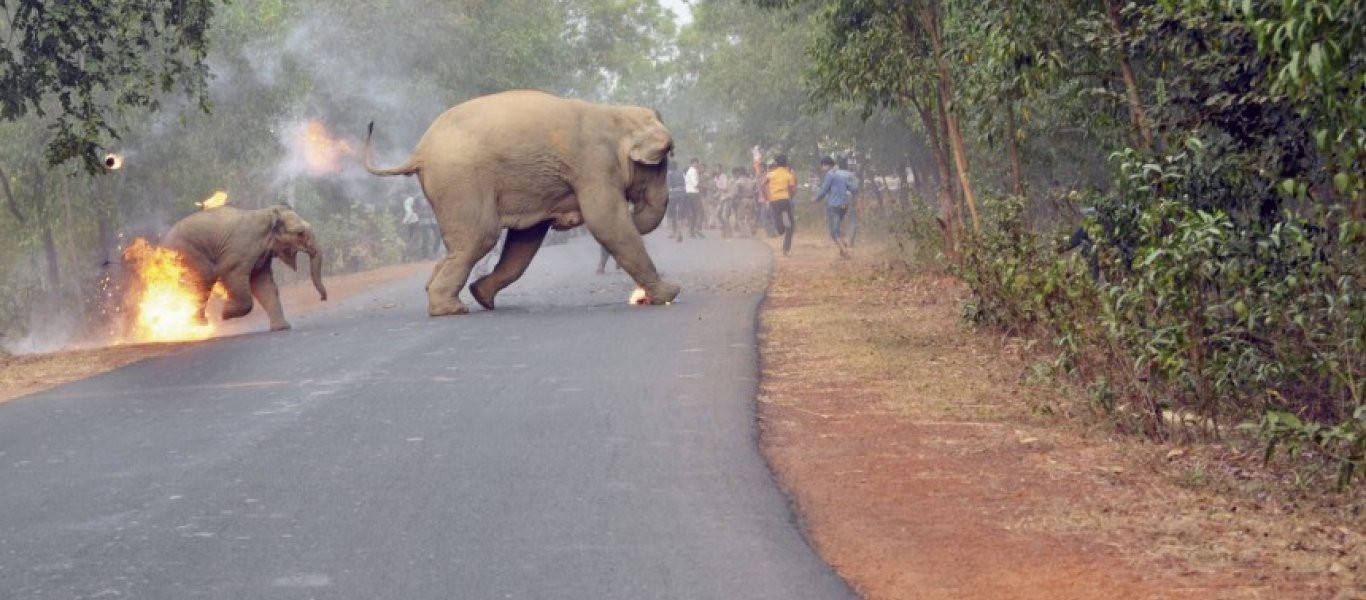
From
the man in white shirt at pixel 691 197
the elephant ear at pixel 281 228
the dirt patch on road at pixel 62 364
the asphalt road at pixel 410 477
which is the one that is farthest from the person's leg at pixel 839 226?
the asphalt road at pixel 410 477

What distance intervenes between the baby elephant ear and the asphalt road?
366 centimetres

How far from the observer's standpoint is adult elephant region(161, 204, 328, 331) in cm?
1794

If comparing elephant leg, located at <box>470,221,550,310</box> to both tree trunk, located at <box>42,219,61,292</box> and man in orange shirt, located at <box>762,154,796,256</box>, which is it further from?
man in orange shirt, located at <box>762,154,796,256</box>

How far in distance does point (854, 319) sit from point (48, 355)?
25.0 feet

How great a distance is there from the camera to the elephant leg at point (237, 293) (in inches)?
709

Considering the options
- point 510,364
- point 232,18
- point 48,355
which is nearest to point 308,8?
point 232,18

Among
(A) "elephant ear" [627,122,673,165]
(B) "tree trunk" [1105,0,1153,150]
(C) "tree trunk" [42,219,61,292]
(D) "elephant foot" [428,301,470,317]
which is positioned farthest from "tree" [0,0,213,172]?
(B) "tree trunk" [1105,0,1153,150]

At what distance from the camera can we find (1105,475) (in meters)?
8.28

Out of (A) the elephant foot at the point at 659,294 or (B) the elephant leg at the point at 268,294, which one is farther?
(A) the elephant foot at the point at 659,294

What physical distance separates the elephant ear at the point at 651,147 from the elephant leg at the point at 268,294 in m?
3.83

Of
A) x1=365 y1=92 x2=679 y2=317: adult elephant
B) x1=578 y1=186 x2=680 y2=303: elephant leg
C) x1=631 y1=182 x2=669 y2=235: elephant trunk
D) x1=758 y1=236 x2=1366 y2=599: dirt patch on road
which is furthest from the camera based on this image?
x1=631 y1=182 x2=669 y2=235: elephant trunk

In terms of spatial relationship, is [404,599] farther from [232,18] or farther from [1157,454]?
[232,18]

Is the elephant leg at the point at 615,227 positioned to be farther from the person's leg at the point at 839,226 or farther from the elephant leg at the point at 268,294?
the person's leg at the point at 839,226

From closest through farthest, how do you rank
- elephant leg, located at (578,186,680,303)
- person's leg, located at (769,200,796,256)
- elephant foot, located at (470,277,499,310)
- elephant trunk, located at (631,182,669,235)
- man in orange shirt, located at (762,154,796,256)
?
elephant leg, located at (578,186,680,303), elephant foot, located at (470,277,499,310), elephant trunk, located at (631,182,669,235), man in orange shirt, located at (762,154,796,256), person's leg, located at (769,200,796,256)
